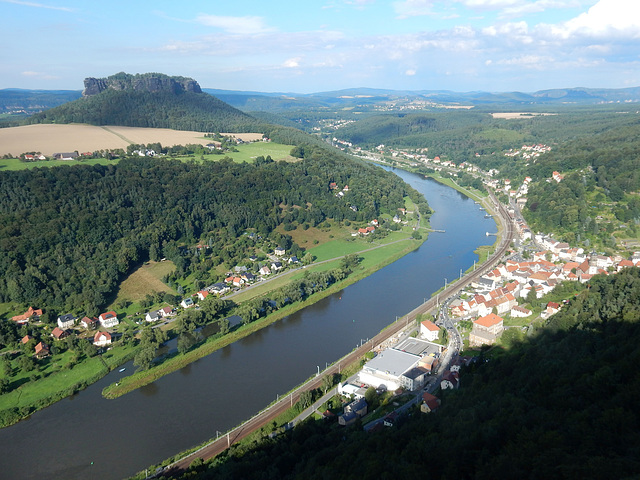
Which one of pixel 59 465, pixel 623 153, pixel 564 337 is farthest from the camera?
pixel 623 153

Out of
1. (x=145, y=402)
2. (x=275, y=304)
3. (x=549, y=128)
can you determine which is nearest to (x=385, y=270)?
(x=275, y=304)

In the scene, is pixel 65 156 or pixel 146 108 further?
pixel 146 108

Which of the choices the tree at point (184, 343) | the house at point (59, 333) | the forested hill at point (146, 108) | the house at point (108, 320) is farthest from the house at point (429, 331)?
the forested hill at point (146, 108)

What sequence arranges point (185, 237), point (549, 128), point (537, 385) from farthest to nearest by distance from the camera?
point (549, 128), point (185, 237), point (537, 385)

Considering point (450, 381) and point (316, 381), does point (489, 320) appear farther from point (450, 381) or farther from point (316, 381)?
point (316, 381)

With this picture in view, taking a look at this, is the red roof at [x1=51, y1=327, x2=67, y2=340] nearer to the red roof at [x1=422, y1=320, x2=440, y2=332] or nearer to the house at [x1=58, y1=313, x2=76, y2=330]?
the house at [x1=58, y1=313, x2=76, y2=330]

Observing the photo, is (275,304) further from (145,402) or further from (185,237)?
(185,237)

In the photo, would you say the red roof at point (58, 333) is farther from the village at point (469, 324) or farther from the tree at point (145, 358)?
the village at point (469, 324)

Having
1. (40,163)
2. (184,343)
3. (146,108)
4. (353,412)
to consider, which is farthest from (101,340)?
(146,108)
